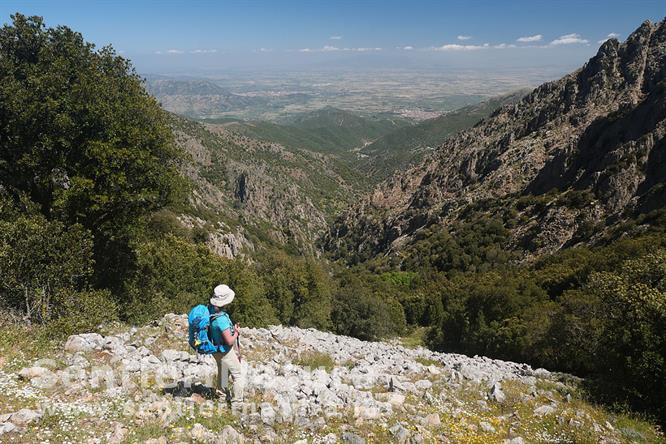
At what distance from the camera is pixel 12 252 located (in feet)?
42.0

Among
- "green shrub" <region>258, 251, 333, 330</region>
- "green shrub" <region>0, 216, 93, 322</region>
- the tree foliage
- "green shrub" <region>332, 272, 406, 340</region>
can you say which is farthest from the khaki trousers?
"green shrub" <region>332, 272, 406, 340</region>

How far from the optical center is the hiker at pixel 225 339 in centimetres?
852

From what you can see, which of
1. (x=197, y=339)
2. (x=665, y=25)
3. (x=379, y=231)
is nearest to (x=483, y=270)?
(x=379, y=231)

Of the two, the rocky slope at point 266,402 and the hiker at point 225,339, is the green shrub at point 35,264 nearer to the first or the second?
the rocky slope at point 266,402

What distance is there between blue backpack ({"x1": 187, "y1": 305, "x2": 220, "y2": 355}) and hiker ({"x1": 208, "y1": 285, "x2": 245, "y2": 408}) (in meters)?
0.10

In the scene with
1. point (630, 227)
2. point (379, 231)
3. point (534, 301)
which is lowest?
point (379, 231)

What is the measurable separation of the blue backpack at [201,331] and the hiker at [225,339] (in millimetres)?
96

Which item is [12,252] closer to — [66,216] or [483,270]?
[66,216]

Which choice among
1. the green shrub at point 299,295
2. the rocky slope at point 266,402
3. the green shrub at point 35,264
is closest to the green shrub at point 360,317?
the green shrub at point 299,295

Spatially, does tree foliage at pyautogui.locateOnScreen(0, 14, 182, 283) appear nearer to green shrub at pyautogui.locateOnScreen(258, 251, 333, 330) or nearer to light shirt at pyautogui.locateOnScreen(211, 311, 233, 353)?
light shirt at pyautogui.locateOnScreen(211, 311, 233, 353)

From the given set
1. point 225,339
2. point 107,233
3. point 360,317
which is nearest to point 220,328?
point 225,339

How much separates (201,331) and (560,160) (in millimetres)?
110707

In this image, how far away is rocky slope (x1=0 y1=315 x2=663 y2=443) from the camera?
316 inches

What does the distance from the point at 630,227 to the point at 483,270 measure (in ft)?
90.6
